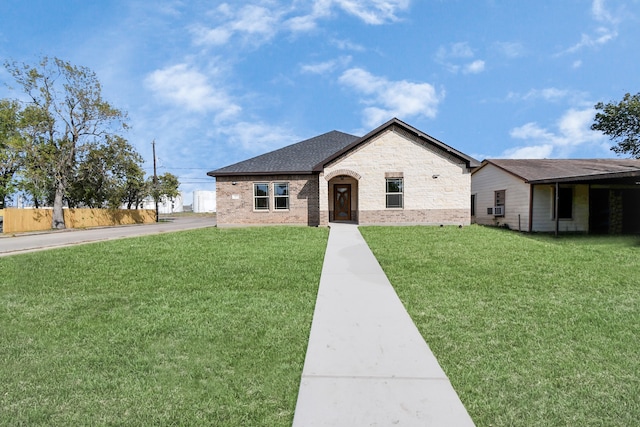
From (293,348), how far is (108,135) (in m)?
35.0

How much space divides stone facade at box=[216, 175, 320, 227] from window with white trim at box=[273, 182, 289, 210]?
176mm

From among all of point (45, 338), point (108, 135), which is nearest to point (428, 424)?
point (45, 338)

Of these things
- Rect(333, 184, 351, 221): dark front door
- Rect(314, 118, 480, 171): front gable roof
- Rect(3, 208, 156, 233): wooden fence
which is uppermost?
Rect(314, 118, 480, 171): front gable roof

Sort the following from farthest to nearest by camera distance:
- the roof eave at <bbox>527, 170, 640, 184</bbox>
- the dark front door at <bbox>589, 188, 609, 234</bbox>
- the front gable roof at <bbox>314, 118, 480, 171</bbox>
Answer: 1. the front gable roof at <bbox>314, 118, 480, 171</bbox>
2. the dark front door at <bbox>589, 188, 609, 234</bbox>
3. the roof eave at <bbox>527, 170, 640, 184</bbox>

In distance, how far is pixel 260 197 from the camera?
19453 millimetres

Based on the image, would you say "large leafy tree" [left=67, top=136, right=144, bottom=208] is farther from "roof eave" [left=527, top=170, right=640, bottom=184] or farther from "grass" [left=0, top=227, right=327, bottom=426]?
"roof eave" [left=527, top=170, right=640, bottom=184]

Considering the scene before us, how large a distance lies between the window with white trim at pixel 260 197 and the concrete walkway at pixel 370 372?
14.2 metres

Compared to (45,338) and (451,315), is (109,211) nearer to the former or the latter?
(45,338)

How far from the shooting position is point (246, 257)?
9.41 metres

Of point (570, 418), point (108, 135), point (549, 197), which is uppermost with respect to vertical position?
point (108, 135)

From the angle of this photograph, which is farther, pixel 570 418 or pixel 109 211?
pixel 109 211

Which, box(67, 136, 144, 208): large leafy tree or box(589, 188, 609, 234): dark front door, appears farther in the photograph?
box(67, 136, 144, 208): large leafy tree

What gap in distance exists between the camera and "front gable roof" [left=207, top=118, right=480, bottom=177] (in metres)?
17.4

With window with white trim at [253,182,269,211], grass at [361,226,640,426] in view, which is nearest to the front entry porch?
window with white trim at [253,182,269,211]
